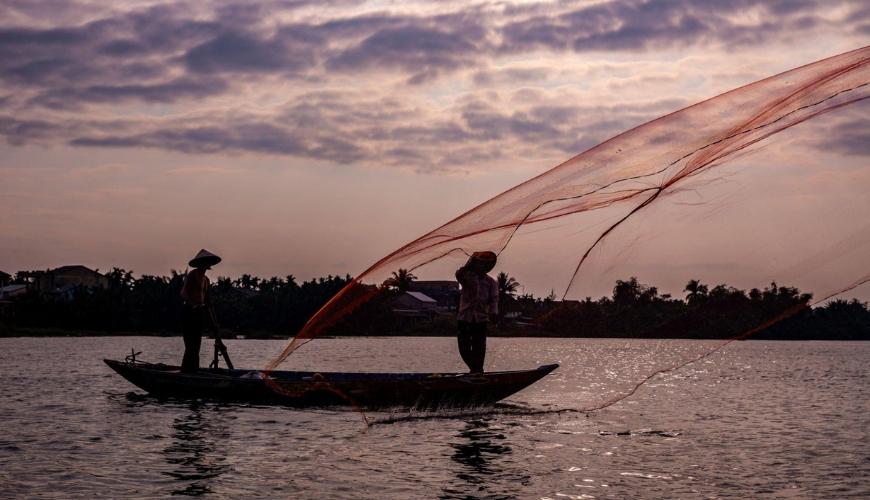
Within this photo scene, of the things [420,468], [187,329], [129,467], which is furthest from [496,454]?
[187,329]

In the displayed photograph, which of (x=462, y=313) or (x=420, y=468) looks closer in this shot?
(x=420, y=468)

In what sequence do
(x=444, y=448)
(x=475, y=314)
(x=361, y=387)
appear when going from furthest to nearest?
1. (x=361, y=387)
2. (x=475, y=314)
3. (x=444, y=448)

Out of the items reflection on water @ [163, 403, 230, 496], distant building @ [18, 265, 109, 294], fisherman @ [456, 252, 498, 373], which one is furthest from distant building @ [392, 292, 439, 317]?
distant building @ [18, 265, 109, 294]

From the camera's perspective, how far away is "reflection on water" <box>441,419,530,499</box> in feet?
43.1

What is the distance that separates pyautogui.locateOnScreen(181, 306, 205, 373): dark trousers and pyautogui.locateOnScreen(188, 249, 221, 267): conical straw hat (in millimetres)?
1135

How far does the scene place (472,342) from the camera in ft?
64.2

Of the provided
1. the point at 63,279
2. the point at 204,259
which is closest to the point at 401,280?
the point at 204,259

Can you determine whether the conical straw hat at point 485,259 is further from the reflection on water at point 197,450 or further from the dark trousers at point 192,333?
the dark trousers at point 192,333

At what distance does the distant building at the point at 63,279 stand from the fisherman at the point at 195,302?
120894 millimetres

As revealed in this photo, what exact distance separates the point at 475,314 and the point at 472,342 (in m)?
0.88

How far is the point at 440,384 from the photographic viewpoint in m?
19.9

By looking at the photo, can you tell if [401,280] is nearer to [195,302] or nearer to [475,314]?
[475,314]

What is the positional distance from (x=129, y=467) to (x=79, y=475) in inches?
36.5

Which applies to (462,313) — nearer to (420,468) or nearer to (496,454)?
(496,454)
